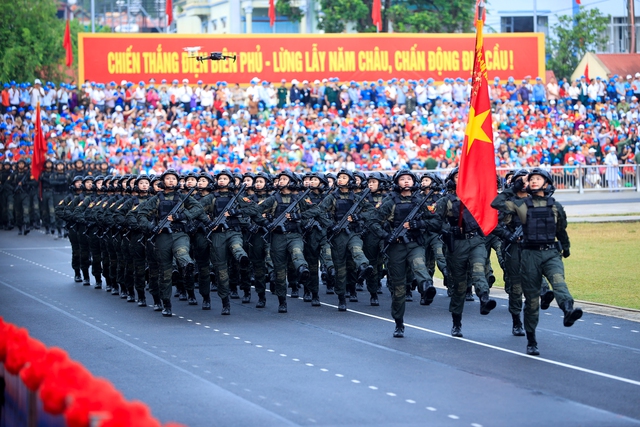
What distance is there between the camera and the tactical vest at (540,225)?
12297mm

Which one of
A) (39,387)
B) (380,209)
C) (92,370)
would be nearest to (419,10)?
(380,209)

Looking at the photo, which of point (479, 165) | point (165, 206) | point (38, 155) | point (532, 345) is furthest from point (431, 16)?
point (532, 345)

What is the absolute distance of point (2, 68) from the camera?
4997 centimetres

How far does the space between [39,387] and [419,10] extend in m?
51.9

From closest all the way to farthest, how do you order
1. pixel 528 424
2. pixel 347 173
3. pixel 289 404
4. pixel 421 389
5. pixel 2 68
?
pixel 528 424 → pixel 289 404 → pixel 421 389 → pixel 347 173 → pixel 2 68

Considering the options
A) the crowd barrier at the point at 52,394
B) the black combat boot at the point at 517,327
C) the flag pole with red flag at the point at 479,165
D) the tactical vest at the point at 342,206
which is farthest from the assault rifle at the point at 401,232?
the crowd barrier at the point at 52,394

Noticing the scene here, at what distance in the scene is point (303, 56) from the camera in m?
42.3

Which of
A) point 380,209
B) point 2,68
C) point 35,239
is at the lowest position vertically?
point 35,239

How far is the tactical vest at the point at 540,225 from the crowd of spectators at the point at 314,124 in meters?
20.6

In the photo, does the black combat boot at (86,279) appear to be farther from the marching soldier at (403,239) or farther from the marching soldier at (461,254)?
the marching soldier at (461,254)

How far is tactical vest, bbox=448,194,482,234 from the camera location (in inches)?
542

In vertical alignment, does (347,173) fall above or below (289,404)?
above

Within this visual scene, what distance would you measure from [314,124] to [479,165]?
23.3 metres

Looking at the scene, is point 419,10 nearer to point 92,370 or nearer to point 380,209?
point 380,209
